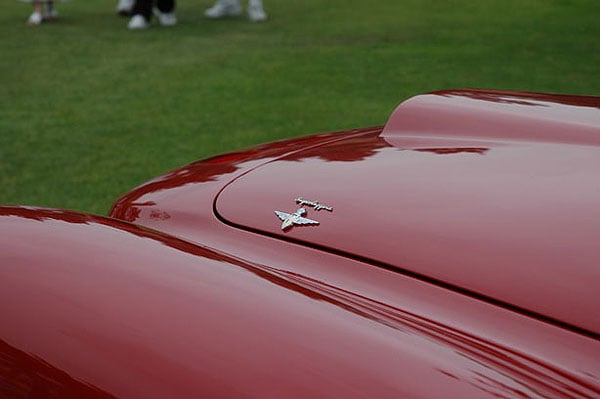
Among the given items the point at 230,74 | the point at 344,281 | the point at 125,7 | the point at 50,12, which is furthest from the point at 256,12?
the point at 344,281

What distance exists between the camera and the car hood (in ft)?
4.91

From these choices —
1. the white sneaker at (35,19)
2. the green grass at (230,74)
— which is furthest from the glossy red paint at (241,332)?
the white sneaker at (35,19)

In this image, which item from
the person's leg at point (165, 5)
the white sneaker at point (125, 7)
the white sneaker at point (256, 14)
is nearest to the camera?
the person's leg at point (165, 5)

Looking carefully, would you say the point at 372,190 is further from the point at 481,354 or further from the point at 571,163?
the point at 481,354

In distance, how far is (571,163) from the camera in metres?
1.74

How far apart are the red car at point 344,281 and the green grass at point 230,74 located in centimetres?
240

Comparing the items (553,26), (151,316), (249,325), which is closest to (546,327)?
(249,325)

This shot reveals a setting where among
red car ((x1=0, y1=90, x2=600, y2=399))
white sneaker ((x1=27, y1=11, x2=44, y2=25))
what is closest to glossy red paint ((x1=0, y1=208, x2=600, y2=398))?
red car ((x1=0, y1=90, x2=600, y2=399))

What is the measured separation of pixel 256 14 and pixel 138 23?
1.11 meters

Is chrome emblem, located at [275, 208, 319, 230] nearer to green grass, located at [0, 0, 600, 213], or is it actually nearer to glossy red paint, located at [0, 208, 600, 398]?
glossy red paint, located at [0, 208, 600, 398]

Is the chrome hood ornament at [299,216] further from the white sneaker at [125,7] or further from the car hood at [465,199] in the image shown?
the white sneaker at [125,7]

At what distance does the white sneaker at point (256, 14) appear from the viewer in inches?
358

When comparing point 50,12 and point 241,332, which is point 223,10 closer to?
point 50,12

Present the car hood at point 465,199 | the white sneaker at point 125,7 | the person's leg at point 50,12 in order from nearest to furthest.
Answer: the car hood at point 465,199
the person's leg at point 50,12
the white sneaker at point 125,7
